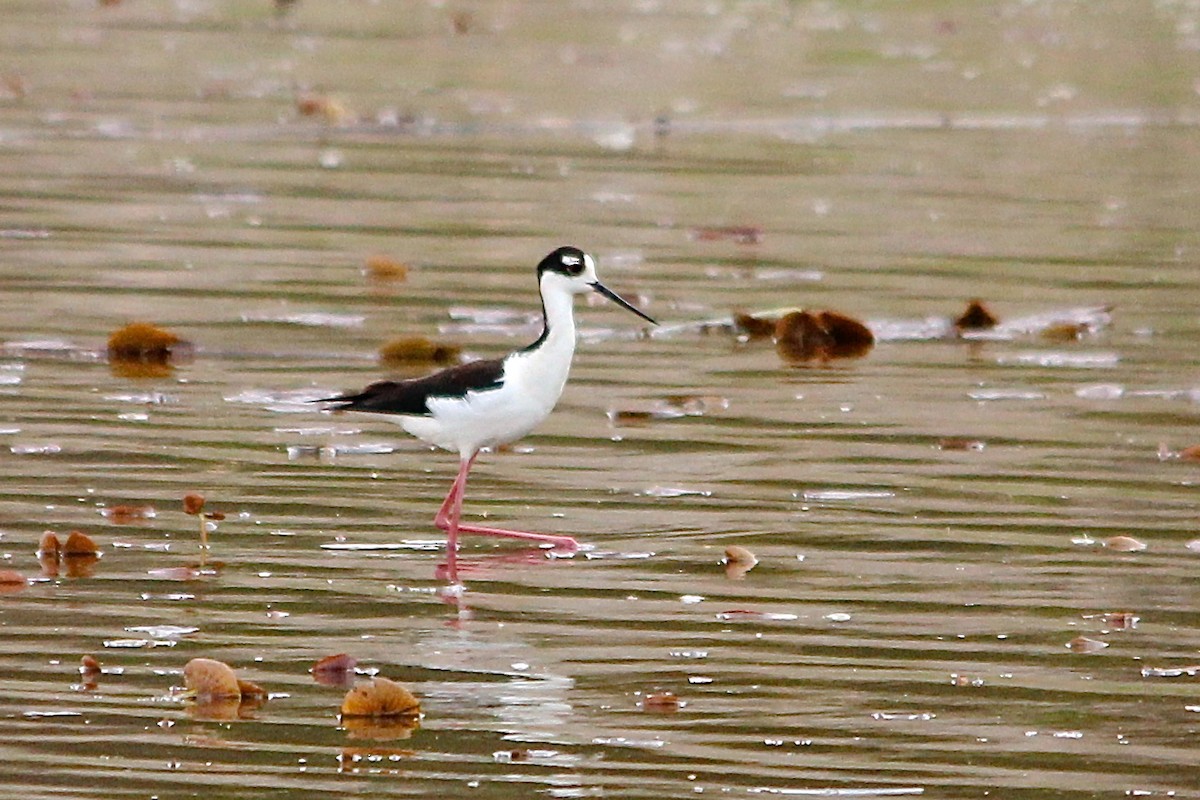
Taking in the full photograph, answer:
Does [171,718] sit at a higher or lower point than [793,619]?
lower

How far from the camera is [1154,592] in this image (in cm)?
812

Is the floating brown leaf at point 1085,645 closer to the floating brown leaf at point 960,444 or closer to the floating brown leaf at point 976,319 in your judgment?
the floating brown leaf at point 960,444

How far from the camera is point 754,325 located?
13219 mm

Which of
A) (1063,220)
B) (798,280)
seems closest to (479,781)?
(798,280)

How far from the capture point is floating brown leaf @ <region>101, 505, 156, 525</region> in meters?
8.93

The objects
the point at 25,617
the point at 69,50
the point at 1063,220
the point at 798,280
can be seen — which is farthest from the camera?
the point at 69,50

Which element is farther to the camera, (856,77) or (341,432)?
(856,77)

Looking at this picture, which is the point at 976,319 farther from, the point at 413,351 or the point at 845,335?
the point at 413,351

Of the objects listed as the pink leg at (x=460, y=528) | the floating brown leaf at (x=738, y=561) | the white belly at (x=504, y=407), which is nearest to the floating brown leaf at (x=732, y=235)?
the white belly at (x=504, y=407)

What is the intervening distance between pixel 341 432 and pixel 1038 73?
20.8 m

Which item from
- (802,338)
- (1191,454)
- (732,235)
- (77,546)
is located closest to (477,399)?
(77,546)

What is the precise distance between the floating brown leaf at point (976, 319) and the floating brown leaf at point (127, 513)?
225 inches

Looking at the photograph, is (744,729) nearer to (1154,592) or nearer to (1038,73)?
(1154,592)

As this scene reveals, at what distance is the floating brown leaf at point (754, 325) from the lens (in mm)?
13172
